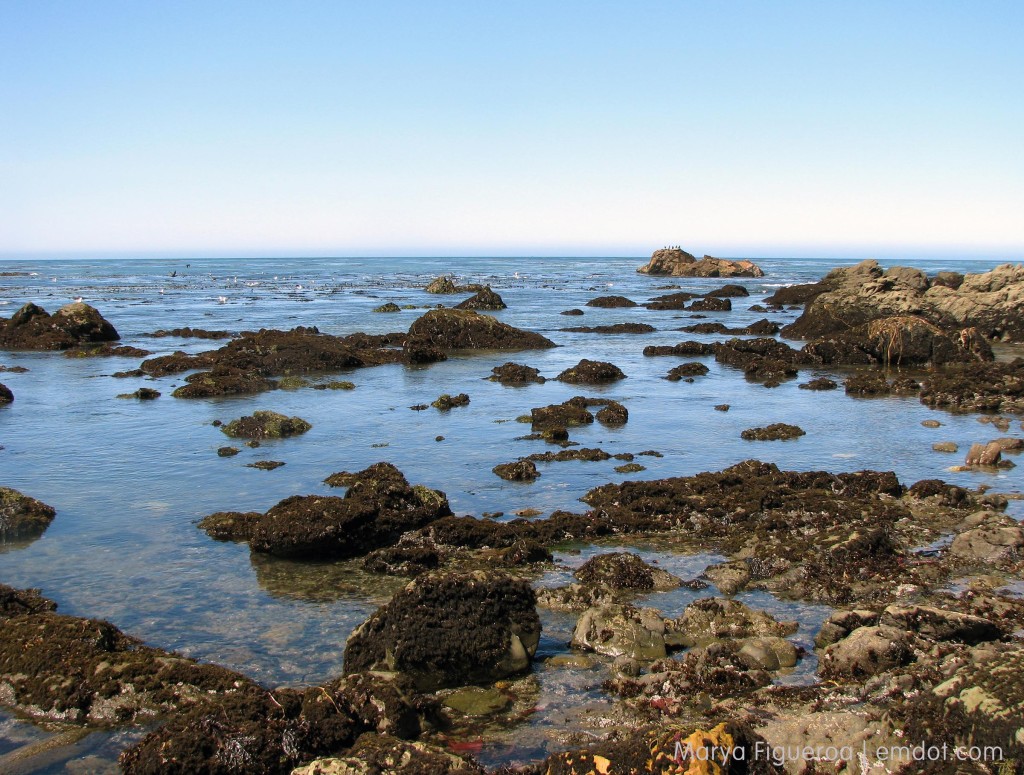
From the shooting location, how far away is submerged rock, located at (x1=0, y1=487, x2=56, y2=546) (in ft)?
36.2

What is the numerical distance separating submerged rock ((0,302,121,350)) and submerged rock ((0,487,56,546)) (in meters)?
23.1

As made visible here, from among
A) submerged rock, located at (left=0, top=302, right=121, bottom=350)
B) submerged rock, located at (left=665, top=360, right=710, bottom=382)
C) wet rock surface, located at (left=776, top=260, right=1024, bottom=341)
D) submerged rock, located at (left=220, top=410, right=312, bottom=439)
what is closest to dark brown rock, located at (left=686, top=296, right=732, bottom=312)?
wet rock surface, located at (left=776, top=260, right=1024, bottom=341)

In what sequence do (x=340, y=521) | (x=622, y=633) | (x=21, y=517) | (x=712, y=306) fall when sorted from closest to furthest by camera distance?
(x=622, y=633), (x=340, y=521), (x=21, y=517), (x=712, y=306)

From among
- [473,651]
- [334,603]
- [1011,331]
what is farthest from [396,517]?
[1011,331]

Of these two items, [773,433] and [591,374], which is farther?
[591,374]

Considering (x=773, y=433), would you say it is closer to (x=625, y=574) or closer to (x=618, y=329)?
(x=625, y=574)

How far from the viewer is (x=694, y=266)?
94.2 meters

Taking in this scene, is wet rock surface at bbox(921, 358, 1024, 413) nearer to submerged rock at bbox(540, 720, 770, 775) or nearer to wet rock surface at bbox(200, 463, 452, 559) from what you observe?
wet rock surface at bbox(200, 463, 452, 559)

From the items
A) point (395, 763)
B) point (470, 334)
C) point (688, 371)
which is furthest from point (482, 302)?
point (395, 763)

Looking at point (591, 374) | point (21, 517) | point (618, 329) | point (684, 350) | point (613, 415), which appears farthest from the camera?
point (618, 329)

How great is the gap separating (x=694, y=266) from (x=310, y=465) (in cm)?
8447

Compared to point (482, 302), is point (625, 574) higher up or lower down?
lower down

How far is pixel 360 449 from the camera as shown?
1591cm

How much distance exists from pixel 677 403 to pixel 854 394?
5111 mm
